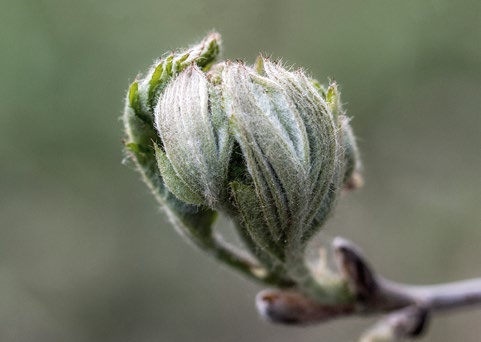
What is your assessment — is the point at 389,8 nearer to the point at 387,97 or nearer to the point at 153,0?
the point at 387,97

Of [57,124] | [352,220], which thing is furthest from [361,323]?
[57,124]

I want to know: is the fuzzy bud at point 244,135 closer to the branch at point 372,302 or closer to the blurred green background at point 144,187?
the branch at point 372,302

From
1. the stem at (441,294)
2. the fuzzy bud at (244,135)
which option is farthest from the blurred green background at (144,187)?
the fuzzy bud at (244,135)

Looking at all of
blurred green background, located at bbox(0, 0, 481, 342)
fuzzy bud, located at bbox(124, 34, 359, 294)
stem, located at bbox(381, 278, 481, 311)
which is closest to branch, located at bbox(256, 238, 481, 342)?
stem, located at bbox(381, 278, 481, 311)

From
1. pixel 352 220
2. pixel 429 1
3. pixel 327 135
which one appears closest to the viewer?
pixel 327 135

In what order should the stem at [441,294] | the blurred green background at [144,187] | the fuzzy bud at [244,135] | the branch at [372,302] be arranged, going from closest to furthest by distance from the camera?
the fuzzy bud at [244,135] → the branch at [372,302] → the stem at [441,294] → the blurred green background at [144,187]
